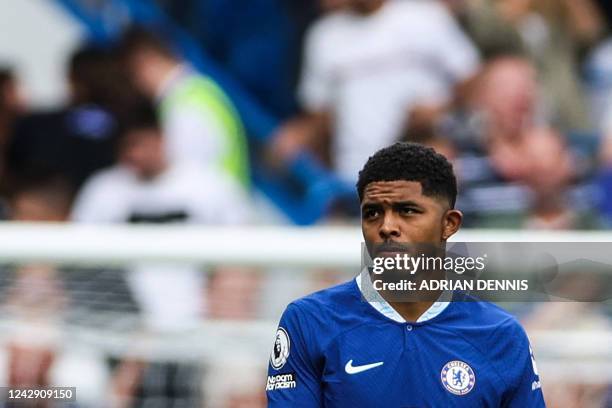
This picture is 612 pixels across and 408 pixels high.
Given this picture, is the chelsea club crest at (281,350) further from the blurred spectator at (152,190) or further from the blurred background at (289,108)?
the blurred spectator at (152,190)

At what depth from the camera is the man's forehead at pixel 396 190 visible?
118 inches

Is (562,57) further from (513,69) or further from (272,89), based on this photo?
(272,89)

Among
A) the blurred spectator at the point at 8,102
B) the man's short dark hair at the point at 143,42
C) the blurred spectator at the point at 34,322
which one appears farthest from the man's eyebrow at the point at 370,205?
the blurred spectator at the point at 8,102

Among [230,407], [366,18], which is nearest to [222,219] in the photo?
[366,18]

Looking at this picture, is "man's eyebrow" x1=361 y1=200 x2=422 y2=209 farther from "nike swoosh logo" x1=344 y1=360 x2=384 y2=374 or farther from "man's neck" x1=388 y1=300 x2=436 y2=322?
"nike swoosh logo" x1=344 y1=360 x2=384 y2=374

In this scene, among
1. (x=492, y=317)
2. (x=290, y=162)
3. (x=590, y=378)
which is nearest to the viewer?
(x=492, y=317)

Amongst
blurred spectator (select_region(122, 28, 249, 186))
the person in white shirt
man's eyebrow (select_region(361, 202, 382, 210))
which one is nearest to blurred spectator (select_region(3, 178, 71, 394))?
the person in white shirt

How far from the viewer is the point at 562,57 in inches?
285

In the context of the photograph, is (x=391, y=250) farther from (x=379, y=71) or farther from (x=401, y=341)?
(x=379, y=71)

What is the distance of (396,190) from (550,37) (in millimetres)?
4518

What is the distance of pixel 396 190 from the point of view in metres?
2.99

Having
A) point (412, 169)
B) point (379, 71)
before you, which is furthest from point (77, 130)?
point (412, 169)

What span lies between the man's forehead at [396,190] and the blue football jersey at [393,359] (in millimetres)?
251

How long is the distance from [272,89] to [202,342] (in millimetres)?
2649
